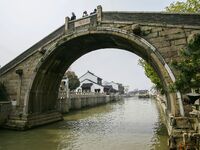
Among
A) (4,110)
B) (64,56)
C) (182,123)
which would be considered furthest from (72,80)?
(182,123)

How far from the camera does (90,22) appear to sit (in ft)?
55.4

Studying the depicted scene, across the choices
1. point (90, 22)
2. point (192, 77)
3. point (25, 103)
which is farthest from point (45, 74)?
point (192, 77)

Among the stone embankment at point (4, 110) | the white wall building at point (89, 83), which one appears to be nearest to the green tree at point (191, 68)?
the stone embankment at point (4, 110)

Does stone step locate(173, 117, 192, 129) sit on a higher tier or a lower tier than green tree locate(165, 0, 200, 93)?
lower

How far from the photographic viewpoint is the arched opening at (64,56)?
1599 cm

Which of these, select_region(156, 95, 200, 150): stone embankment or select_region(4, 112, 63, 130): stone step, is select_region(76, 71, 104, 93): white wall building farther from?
select_region(156, 95, 200, 150): stone embankment

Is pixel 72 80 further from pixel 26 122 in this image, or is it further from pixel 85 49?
pixel 26 122

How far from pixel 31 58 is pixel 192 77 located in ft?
43.1

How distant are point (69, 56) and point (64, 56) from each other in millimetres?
766

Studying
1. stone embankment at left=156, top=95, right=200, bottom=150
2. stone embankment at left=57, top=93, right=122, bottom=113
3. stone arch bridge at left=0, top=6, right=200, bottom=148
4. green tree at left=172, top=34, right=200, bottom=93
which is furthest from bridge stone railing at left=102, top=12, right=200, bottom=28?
stone embankment at left=57, top=93, right=122, bottom=113

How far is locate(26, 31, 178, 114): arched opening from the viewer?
15986 mm

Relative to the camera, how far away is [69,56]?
68.0 ft

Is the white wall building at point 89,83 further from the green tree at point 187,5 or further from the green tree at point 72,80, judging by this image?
the green tree at point 187,5

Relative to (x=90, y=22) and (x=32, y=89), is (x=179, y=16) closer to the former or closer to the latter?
(x=90, y=22)
